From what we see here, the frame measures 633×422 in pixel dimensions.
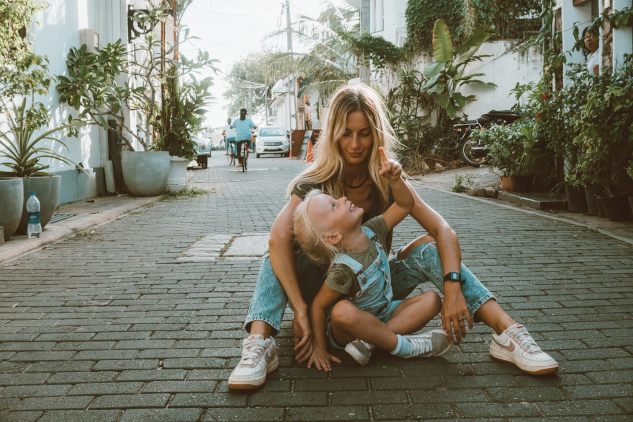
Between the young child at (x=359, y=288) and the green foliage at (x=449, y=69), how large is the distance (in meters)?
11.9

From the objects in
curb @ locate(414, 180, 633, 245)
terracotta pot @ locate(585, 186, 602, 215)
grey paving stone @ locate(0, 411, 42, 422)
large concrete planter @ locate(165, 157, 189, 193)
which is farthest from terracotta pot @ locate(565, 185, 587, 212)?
grey paving stone @ locate(0, 411, 42, 422)

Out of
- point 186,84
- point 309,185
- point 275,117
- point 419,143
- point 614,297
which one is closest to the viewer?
point 309,185

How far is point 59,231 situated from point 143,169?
414cm

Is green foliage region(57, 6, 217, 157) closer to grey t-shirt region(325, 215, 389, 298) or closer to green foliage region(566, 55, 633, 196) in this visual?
green foliage region(566, 55, 633, 196)

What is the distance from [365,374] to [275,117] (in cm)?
7124

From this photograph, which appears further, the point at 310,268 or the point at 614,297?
the point at 614,297

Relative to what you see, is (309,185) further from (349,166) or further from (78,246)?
(78,246)

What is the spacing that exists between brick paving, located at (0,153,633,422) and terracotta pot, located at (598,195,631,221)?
3.91 ft

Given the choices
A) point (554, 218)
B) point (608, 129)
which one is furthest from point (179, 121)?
point (608, 129)

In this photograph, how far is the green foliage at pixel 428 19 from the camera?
16477 millimetres

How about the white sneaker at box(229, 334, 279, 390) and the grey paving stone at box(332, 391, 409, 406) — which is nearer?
the grey paving stone at box(332, 391, 409, 406)

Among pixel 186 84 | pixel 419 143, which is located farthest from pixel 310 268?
pixel 419 143

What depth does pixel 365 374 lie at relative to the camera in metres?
2.92

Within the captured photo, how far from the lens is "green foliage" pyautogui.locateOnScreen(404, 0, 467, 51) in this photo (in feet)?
54.1
